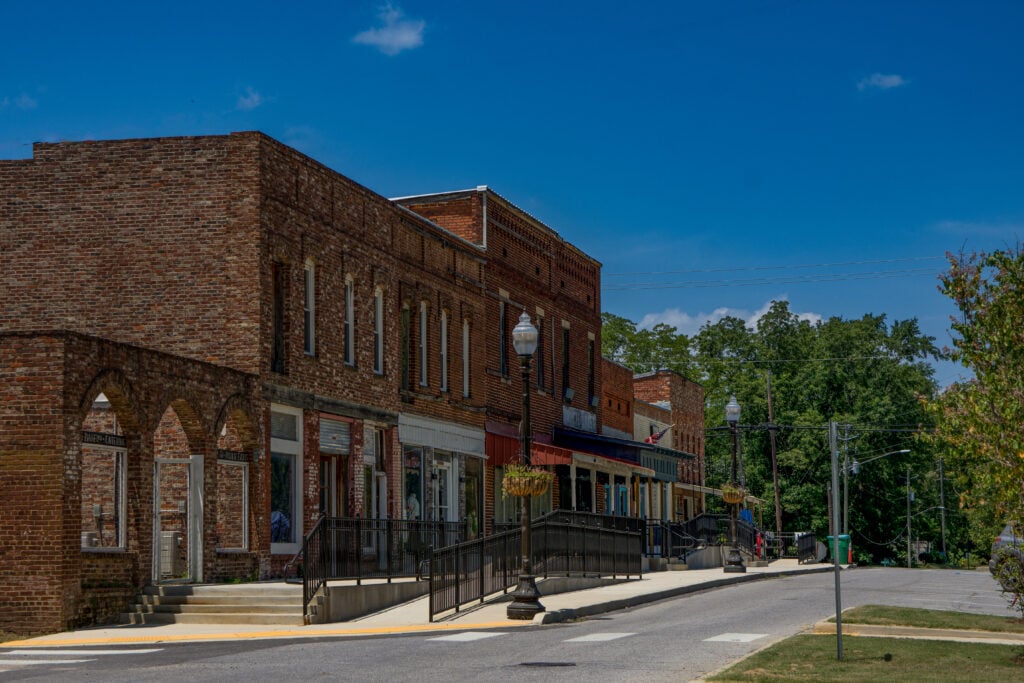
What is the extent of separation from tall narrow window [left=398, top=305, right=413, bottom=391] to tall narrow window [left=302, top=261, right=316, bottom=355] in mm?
4734

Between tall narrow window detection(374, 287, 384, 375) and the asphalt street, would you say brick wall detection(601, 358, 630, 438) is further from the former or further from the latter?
the asphalt street

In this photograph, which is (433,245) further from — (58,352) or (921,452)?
(921,452)

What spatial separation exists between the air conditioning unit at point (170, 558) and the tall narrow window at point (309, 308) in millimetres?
5580

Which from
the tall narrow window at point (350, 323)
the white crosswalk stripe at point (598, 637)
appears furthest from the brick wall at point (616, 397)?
the white crosswalk stripe at point (598, 637)

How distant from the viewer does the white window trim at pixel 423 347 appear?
34.3 meters

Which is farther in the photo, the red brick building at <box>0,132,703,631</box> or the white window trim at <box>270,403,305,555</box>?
the white window trim at <box>270,403,305,555</box>

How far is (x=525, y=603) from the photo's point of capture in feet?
70.6

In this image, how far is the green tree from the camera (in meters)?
15.0

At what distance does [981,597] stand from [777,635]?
12547mm

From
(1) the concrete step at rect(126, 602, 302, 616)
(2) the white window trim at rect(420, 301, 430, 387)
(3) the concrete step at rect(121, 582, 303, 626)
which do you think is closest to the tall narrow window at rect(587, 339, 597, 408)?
(2) the white window trim at rect(420, 301, 430, 387)

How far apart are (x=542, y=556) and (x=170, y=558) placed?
23.6 ft

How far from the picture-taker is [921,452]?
278ft

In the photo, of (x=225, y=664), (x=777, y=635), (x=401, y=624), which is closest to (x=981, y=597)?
(x=777, y=635)

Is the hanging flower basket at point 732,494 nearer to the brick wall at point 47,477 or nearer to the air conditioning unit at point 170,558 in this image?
the air conditioning unit at point 170,558
